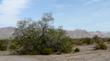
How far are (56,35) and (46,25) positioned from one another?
2036 mm

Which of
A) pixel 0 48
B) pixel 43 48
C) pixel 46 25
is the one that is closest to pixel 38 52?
pixel 43 48

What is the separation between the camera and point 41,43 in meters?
40.5

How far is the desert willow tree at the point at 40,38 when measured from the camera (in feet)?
132

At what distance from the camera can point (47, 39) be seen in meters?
40.4

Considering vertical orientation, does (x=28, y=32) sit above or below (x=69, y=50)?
above

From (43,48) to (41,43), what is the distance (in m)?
0.75

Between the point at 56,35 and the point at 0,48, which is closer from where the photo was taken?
the point at 56,35

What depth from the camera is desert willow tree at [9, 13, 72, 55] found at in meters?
40.3

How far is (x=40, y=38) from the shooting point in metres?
40.6

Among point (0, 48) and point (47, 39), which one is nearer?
point (47, 39)

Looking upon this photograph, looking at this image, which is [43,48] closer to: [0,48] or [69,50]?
[69,50]

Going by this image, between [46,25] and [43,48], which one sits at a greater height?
[46,25]

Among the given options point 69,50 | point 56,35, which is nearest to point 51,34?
point 56,35

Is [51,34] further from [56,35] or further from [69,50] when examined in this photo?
[69,50]
